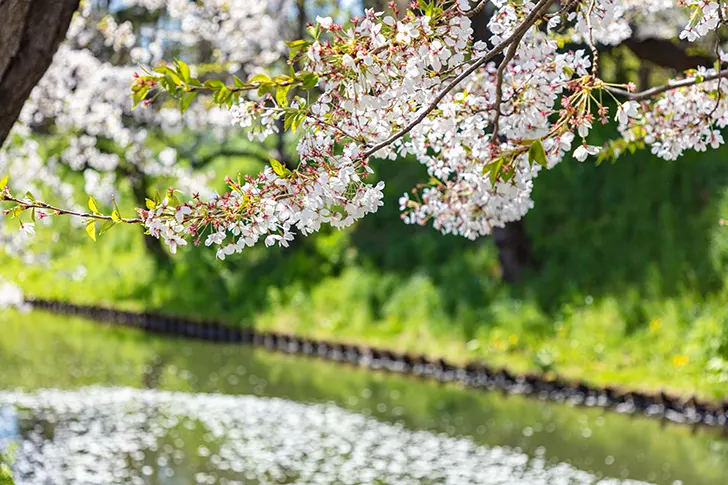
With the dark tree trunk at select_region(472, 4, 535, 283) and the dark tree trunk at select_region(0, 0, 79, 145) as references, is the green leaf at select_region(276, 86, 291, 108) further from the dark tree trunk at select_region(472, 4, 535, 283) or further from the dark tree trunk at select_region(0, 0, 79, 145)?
the dark tree trunk at select_region(472, 4, 535, 283)

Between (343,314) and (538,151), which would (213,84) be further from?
(343,314)

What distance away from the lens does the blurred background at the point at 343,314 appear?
10.1 metres

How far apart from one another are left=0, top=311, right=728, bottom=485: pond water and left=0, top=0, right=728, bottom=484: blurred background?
4 centimetres

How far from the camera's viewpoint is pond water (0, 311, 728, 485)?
9.34 m

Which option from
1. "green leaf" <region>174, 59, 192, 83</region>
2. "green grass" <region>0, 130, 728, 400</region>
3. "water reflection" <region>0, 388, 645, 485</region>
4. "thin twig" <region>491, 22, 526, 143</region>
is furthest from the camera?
"green grass" <region>0, 130, 728, 400</region>

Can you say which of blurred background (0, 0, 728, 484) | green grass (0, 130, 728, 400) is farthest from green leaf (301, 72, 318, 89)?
green grass (0, 130, 728, 400)

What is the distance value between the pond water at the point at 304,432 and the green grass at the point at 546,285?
1.07 meters

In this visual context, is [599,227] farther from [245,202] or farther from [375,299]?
[245,202]

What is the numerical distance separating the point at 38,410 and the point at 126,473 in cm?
305

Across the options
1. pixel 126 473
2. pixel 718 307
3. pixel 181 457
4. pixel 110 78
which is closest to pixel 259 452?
pixel 181 457

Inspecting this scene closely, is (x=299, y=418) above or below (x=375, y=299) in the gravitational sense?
below

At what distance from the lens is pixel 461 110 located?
4582 mm

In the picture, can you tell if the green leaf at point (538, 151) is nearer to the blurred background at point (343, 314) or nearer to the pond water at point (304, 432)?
the blurred background at point (343, 314)

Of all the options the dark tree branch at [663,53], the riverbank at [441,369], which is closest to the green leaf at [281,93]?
the riverbank at [441,369]
